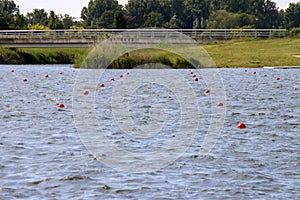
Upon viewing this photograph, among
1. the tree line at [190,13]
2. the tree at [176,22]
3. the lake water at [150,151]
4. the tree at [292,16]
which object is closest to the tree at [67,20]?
the tree line at [190,13]

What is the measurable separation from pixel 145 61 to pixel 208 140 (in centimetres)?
3630

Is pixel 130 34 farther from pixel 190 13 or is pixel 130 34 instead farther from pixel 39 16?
pixel 39 16

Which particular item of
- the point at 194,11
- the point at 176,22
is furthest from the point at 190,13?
the point at 176,22

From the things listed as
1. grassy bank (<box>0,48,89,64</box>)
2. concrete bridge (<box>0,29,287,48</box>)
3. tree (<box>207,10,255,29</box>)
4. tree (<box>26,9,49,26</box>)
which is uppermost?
tree (<box>26,9,49,26</box>)

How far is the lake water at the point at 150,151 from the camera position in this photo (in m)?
12.4

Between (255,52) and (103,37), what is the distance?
15.7 meters

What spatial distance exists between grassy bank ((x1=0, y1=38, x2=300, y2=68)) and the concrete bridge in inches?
57.7

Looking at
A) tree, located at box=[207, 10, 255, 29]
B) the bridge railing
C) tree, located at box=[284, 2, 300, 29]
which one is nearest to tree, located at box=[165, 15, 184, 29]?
tree, located at box=[207, 10, 255, 29]

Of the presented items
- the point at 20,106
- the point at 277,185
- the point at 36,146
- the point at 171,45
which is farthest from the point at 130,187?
the point at 171,45

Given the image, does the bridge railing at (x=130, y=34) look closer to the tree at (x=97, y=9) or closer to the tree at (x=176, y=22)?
the tree at (x=176, y=22)

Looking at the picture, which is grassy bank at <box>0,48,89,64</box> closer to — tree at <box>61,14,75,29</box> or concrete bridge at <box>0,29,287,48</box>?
concrete bridge at <box>0,29,287,48</box>

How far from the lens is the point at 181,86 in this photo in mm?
36375

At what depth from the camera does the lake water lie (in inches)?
490

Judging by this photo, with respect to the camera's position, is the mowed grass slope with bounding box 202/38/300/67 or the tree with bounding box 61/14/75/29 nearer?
the mowed grass slope with bounding box 202/38/300/67
